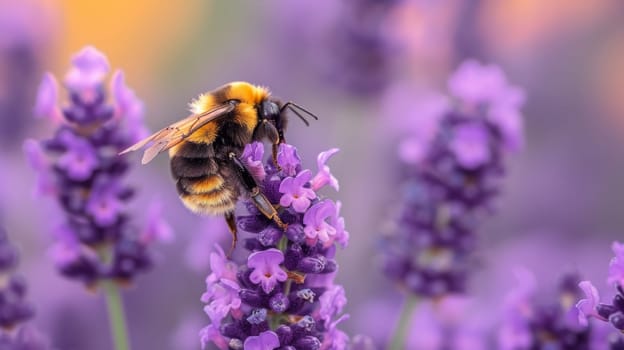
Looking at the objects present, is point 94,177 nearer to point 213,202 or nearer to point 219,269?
point 213,202

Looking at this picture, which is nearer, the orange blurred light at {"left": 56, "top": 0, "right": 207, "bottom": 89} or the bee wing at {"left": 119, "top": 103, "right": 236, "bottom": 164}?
the bee wing at {"left": 119, "top": 103, "right": 236, "bottom": 164}

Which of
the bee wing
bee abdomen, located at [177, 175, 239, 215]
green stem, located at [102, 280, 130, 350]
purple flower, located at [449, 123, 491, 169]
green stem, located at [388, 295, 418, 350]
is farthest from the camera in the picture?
green stem, located at [388, 295, 418, 350]

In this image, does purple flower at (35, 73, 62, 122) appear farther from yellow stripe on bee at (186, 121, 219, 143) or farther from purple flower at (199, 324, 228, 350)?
purple flower at (199, 324, 228, 350)

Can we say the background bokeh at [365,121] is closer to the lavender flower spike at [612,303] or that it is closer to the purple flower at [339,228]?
the purple flower at [339,228]

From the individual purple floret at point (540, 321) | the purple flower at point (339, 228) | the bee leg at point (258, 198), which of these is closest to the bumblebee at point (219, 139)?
the bee leg at point (258, 198)

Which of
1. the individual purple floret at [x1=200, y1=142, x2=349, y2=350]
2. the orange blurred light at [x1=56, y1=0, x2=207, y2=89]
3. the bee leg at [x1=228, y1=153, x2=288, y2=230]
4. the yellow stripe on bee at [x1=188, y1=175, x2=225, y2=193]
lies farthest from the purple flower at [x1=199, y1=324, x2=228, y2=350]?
the orange blurred light at [x1=56, y1=0, x2=207, y2=89]

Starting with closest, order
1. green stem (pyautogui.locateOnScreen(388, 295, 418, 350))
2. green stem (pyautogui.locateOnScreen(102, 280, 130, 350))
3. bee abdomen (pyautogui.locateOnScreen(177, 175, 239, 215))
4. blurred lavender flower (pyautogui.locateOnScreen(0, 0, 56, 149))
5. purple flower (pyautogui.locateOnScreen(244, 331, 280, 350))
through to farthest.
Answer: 1. purple flower (pyautogui.locateOnScreen(244, 331, 280, 350))
2. bee abdomen (pyautogui.locateOnScreen(177, 175, 239, 215))
3. green stem (pyautogui.locateOnScreen(102, 280, 130, 350))
4. green stem (pyautogui.locateOnScreen(388, 295, 418, 350))
5. blurred lavender flower (pyautogui.locateOnScreen(0, 0, 56, 149))

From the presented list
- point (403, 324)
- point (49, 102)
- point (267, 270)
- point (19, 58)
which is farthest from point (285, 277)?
point (19, 58)
